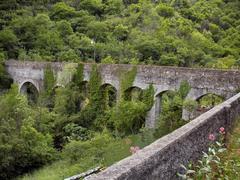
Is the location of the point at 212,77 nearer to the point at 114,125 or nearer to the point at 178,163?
the point at 114,125

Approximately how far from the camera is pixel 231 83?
59.2ft

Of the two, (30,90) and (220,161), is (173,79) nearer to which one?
(220,161)

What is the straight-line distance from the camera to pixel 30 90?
33406 mm

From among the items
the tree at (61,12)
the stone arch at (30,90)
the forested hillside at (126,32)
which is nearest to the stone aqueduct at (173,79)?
the stone arch at (30,90)

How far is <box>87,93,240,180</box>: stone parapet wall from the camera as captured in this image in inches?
132

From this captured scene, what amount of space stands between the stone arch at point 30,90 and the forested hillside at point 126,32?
4.54 metres

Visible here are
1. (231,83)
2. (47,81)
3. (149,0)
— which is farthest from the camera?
(149,0)

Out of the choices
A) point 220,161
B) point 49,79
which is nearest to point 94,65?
point 49,79

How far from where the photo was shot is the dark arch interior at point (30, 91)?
31.3 metres

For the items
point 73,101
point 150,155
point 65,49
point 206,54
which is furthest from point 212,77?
point 65,49

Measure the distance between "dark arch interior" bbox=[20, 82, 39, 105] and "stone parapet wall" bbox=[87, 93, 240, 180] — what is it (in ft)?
85.4

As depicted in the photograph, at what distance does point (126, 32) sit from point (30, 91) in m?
20.7

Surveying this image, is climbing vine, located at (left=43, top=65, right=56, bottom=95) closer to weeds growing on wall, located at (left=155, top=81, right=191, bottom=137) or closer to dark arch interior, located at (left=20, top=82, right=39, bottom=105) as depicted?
dark arch interior, located at (left=20, top=82, right=39, bottom=105)

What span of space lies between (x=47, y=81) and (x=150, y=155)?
25.2 m
